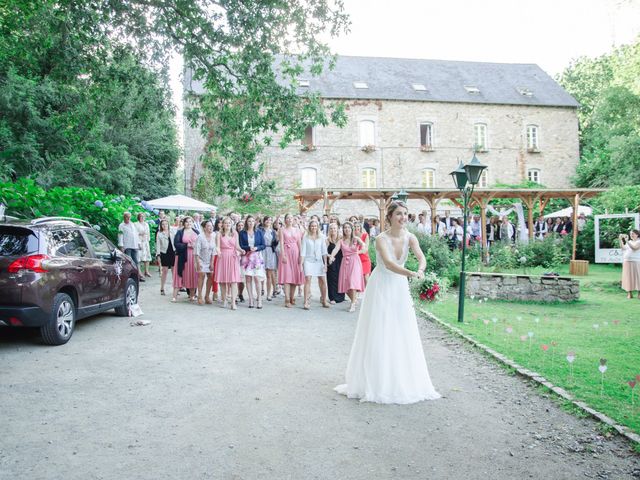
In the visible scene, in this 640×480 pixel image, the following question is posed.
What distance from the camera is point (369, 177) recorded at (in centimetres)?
3428

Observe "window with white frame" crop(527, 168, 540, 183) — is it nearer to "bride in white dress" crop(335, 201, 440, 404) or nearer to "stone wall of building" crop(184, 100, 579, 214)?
"stone wall of building" crop(184, 100, 579, 214)

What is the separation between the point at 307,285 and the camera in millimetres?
11641

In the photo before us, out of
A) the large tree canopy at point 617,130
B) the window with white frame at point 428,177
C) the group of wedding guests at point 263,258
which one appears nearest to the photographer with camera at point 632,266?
the group of wedding guests at point 263,258

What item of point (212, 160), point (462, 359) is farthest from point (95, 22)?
point (462, 359)

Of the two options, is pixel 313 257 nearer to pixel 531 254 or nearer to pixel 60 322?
pixel 60 322

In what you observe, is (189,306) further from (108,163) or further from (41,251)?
(108,163)

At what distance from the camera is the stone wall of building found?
110 feet

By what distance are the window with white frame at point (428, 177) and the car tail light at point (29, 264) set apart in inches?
1168

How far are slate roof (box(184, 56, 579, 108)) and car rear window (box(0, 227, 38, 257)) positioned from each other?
88.9ft

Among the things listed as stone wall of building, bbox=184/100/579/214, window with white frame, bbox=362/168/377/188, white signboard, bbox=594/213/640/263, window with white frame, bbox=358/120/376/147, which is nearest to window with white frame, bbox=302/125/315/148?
stone wall of building, bbox=184/100/579/214

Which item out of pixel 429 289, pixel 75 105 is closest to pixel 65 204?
pixel 75 105

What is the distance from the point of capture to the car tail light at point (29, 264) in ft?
22.4

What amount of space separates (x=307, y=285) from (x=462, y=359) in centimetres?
499

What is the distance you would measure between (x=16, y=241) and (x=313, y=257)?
19.8 ft
